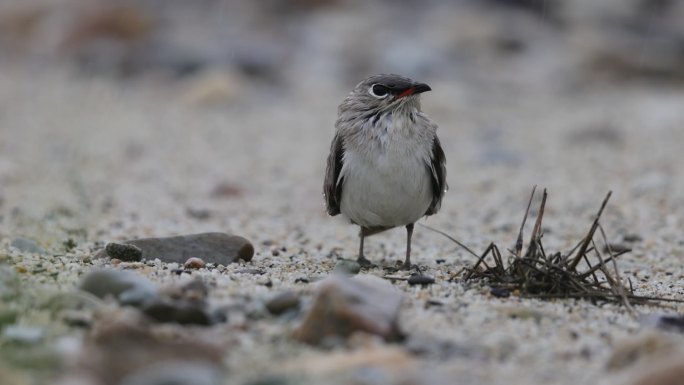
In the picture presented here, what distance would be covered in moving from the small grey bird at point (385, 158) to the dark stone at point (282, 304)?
166cm

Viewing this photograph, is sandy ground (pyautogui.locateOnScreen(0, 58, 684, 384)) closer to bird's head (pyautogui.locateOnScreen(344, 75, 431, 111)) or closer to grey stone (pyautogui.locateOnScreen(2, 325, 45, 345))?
grey stone (pyautogui.locateOnScreen(2, 325, 45, 345))

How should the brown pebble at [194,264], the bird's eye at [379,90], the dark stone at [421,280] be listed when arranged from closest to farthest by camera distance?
the dark stone at [421,280] → the brown pebble at [194,264] → the bird's eye at [379,90]

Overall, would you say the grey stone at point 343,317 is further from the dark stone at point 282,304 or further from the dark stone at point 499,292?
the dark stone at point 499,292

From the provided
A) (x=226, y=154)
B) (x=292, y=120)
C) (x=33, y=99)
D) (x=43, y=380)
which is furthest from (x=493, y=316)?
(x=33, y=99)

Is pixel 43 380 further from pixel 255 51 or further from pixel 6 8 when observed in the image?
pixel 6 8

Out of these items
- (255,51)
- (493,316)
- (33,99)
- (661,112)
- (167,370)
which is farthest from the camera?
(255,51)

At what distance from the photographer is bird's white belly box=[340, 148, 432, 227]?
248 inches

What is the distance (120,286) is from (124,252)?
1418 millimetres

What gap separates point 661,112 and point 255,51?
6989mm

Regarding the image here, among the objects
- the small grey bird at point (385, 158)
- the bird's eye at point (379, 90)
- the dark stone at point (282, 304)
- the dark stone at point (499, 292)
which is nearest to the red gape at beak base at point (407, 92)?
the small grey bird at point (385, 158)

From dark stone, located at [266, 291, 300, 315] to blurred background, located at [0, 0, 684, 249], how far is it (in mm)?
3080

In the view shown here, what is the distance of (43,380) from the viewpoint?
12.6ft

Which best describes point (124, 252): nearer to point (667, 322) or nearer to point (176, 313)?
point (176, 313)

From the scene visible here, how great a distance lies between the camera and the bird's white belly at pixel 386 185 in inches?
248
